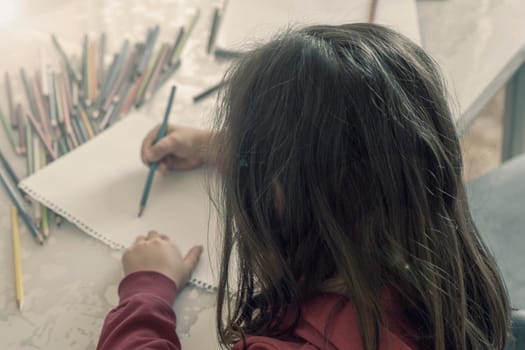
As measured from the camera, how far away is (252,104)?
447mm

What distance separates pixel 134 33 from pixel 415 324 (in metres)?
0.65

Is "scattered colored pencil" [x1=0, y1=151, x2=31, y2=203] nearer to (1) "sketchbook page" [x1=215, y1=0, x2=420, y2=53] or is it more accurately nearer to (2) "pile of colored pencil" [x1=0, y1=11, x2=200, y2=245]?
(2) "pile of colored pencil" [x1=0, y1=11, x2=200, y2=245]

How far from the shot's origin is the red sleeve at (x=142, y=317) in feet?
1.74

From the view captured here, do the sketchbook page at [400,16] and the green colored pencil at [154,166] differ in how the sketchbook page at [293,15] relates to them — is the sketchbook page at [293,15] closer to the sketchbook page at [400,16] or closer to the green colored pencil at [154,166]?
the sketchbook page at [400,16]

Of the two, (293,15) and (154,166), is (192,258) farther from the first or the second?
(293,15)

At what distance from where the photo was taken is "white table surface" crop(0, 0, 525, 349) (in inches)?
22.3

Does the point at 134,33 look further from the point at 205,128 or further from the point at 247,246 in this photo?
the point at 247,246

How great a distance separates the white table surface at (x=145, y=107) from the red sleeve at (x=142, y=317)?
18 millimetres

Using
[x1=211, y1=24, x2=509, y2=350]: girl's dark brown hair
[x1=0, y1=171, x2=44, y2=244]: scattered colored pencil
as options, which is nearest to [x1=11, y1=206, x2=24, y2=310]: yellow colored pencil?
[x1=0, y1=171, x2=44, y2=244]: scattered colored pencil

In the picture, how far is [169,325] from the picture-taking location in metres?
0.55

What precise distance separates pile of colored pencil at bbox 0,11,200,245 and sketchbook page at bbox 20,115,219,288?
0.9 inches

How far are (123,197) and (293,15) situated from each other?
410 mm

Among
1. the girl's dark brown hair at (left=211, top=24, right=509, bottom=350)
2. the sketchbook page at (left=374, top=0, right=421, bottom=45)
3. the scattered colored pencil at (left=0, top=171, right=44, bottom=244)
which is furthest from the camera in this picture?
the sketchbook page at (left=374, top=0, right=421, bottom=45)

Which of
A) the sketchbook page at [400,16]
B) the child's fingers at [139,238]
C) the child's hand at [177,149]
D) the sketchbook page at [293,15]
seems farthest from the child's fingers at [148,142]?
the sketchbook page at [400,16]
